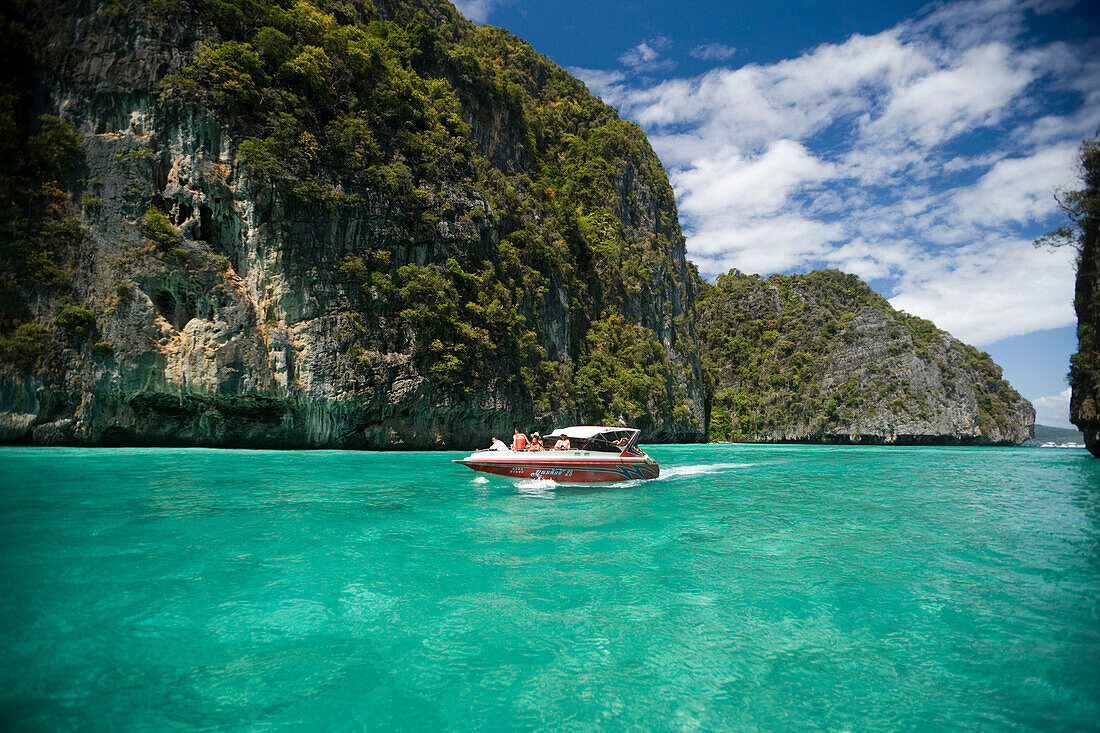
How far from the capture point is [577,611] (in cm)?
632

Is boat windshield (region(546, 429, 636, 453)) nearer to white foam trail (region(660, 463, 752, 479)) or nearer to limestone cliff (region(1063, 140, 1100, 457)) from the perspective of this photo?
white foam trail (region(660, 463, 752, 479))

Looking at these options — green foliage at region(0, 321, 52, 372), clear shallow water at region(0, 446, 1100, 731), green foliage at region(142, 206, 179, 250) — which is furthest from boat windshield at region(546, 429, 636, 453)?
green foliage at region(0, 321, 52, 372)

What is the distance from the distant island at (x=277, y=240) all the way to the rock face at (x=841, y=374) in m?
39.4

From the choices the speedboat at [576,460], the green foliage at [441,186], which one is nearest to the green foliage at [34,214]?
the green foliage at [441,186]

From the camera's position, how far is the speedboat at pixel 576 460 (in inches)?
672

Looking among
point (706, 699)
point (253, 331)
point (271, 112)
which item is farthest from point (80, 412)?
point (706, 699)

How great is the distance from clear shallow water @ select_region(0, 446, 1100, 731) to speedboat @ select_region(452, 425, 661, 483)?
14.9ft

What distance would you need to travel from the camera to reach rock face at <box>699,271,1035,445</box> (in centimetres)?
7138

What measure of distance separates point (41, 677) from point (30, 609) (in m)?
1.95

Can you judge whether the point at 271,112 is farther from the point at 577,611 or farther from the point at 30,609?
the point at 577,611

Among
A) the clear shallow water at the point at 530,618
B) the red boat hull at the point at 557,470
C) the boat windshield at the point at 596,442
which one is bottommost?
the clear shallow water at the point at 530,618

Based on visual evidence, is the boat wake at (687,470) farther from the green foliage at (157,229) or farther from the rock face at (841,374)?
the rock face at (841,374)

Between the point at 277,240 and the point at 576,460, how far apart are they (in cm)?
2121

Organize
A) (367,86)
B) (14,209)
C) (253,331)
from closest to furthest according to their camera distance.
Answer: (14,209), (253,331), (367,86)
